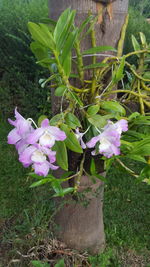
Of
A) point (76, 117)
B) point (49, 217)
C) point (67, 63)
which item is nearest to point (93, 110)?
point (76, 117)

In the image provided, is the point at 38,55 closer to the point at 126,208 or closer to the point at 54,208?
the point at 54,208

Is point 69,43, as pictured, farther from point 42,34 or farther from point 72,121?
point 72,121

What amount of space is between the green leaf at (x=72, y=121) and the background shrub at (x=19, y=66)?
93.6 inches

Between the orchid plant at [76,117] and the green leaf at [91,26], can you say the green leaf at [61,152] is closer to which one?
the orchid plant at [76,117]

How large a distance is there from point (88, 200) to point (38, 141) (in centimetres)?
79

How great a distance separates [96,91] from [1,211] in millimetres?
1343

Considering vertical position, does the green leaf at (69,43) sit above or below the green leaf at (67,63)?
above

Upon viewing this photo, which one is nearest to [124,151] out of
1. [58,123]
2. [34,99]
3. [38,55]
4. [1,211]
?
[58,123]

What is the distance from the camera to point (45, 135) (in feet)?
2.25

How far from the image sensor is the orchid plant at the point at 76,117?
0.70 m

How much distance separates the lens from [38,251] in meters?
1.58

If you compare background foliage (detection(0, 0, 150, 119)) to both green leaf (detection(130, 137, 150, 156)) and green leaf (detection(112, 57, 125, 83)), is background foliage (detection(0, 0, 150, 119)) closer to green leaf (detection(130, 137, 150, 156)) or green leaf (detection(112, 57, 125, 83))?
green leaf (detection(112, 57, 125, 83))

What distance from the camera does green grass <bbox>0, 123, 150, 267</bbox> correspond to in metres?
1.57

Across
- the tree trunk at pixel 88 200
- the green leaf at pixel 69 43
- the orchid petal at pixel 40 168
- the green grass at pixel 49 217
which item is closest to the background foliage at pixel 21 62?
the green grass at pixel 49 217
